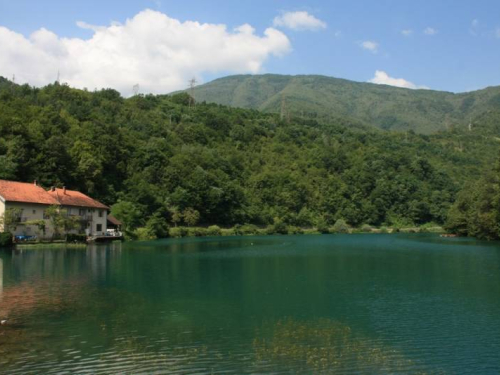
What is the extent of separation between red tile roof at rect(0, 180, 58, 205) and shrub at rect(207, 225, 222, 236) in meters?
39.6

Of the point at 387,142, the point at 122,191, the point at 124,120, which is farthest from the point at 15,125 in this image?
the point at 387,142

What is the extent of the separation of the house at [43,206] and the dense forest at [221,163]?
7933 millimetres

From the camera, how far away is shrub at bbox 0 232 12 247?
Result: 5162cm

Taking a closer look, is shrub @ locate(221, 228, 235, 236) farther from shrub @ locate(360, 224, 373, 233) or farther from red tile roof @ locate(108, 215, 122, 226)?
shrub @ locate(360, 224, 373, 233)

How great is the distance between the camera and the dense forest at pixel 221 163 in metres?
84.6

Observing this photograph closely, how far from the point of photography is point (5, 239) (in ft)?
170

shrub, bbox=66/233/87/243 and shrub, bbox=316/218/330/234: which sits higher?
shrub, bbox=66/233/87/243

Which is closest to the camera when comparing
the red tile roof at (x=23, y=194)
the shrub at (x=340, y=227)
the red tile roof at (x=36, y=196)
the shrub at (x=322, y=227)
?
the red tile roof at (x=23, y=194)

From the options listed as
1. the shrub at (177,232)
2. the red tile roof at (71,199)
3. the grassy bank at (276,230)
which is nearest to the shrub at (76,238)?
the red tile roof at (71,199)

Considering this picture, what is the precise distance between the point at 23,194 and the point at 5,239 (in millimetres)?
9516

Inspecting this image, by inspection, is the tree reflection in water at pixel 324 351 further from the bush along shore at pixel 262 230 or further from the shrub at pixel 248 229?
the shrub at pixel 248 229

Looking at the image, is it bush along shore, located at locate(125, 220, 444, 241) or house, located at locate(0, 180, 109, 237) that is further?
bush along shore, located at locate(125, 220, 444, 241)

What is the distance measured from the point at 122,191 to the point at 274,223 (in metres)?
39.8

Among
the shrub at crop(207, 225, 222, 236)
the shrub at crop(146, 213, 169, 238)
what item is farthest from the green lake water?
the shrub at crop(207, 225, 222, 236)
